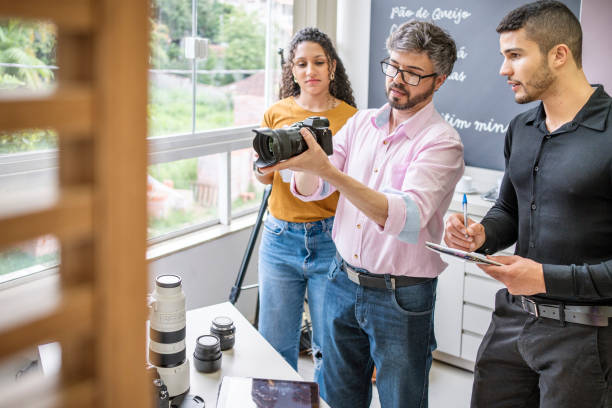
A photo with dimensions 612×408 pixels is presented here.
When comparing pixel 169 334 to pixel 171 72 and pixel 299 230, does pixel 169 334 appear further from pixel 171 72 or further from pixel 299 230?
pixel 171 72

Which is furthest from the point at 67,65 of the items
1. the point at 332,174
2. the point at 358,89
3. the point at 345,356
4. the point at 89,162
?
the point at 358,89

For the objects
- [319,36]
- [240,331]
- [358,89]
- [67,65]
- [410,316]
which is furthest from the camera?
[358,89]

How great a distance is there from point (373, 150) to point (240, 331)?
0.68m

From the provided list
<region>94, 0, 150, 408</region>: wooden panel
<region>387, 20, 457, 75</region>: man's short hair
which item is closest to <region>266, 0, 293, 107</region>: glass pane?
<region>387, 20, 457, 75</region>: man's short hair

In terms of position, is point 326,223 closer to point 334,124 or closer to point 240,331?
point 334,124

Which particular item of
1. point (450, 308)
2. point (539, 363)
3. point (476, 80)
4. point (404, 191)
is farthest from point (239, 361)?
point (476, 80)

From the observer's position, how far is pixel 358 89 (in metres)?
3.35

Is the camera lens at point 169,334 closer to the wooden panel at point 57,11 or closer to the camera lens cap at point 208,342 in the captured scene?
the camera lens cap at point 208,342

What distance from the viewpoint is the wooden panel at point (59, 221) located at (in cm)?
30

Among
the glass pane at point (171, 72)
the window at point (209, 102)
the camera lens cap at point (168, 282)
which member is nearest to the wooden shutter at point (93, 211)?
the camera lens cap at point (168, 282)

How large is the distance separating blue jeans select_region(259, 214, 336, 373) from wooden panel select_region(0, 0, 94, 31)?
1686 mm

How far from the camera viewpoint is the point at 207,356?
57.9 inches

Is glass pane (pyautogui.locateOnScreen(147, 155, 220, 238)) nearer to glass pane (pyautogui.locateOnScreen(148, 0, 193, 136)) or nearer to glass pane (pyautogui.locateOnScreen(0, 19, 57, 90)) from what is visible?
glass pane (pyautogui.locateOnScreen(148, 0, 193, 136))

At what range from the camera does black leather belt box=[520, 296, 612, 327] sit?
1.38 metres
